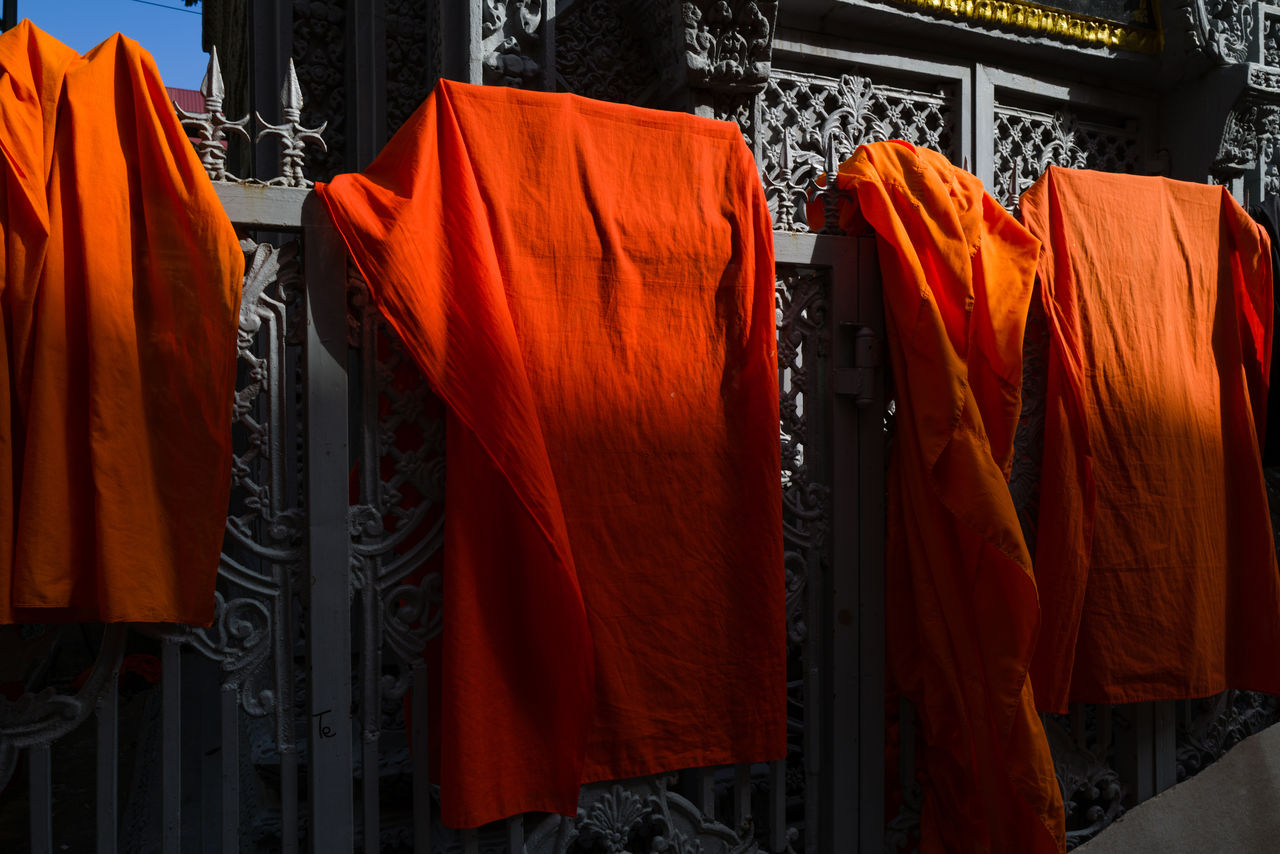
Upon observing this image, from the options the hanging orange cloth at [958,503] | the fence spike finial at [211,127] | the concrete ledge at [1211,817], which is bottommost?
the concrete ledge at [1211,817]

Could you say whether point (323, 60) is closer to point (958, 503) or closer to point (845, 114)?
point (845, 114)

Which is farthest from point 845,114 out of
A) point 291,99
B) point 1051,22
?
point 291,99

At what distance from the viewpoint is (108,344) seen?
2041mm

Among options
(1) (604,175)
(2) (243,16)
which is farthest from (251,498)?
(2) (243,16)

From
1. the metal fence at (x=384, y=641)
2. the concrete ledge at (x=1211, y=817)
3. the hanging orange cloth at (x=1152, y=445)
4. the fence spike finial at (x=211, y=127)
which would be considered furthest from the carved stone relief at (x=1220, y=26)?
the fence spike finial at (x=211, y=127)

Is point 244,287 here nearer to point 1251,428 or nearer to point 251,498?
point 251,498

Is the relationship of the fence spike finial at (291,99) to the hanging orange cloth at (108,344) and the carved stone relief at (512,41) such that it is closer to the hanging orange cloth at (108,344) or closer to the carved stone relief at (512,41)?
the hanging orange cloth at (108,344)

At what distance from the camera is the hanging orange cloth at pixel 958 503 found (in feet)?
8.61

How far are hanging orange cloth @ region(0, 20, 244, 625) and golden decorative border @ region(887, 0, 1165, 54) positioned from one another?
3.42m

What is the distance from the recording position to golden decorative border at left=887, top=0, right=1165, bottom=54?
14.6ft

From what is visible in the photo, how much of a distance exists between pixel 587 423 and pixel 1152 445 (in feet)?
6.29

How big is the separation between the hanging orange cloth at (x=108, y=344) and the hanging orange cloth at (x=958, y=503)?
1.81 meters

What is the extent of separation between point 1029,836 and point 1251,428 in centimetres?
167

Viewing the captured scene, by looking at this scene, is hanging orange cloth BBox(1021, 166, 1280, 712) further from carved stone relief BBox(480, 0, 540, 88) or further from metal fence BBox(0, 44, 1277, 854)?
carved stone relief BBox(480, 0, 540, 88)
